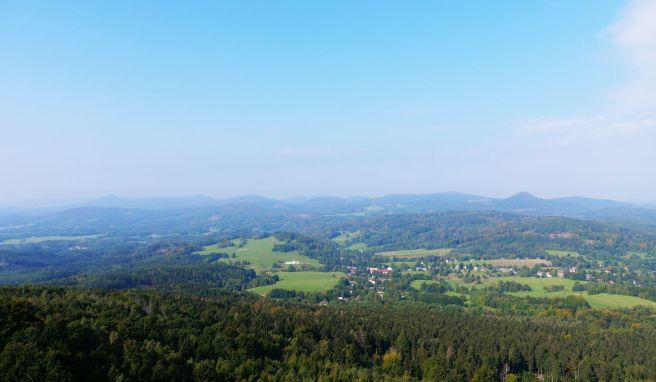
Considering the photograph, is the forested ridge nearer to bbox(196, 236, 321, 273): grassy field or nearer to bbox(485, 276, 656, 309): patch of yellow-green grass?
bbox(485, 276, 656, 309): patch of yellow-green grass

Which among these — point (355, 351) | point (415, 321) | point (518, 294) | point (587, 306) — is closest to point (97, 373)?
point (355, 351)

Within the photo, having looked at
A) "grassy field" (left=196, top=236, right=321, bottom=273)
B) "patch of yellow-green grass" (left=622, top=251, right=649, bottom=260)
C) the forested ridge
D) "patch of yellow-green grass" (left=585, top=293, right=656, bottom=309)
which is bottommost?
"grassy field" (left=196, top=236, right=321, bottom=273)

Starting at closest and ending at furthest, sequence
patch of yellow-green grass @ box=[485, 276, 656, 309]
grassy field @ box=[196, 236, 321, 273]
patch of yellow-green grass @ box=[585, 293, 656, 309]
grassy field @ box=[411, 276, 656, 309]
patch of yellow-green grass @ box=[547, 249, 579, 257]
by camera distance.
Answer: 1. patch of yellow-green grass @ box=[585, 293, 656, 309]
2. patch of yellow-green grass @ box=[485, 276, 656, 309]
3. grassy field @ box=[411, 276, 656, 309]
4. grassy field @ box=[196, 236, 321, 273]
5. patch of yellow-green grass @ box=[547, 249, 579, 257]

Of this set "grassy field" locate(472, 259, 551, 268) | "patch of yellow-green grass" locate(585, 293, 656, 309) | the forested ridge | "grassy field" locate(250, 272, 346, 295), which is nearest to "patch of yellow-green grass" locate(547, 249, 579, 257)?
"grassy field" locate(472, 259, 551, 268)

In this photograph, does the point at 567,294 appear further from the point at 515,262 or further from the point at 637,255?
the point at 637,255

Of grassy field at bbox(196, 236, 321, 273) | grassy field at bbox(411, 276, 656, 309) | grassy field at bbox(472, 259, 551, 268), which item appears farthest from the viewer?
grassy field at bbox(196, 236, 321, 273)

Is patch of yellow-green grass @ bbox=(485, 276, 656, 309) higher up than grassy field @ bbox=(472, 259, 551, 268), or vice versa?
patch of yellow-green grass @ bbox=(485, 276, 656, 309)

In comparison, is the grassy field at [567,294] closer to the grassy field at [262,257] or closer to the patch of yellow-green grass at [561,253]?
the patch of yellow-green grass at [561,253]

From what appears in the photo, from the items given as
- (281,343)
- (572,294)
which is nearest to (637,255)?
(572,294)

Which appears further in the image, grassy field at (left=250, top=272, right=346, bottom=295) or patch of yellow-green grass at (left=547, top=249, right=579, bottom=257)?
patch of yellow-green grass at (left=547, top=249, right=579, bottom=257)
